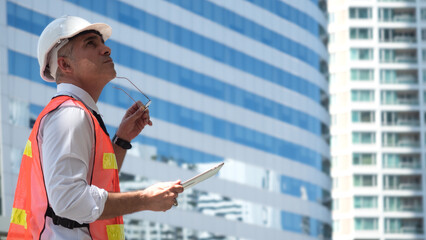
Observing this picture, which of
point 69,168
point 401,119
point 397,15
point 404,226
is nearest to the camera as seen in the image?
point 69,168

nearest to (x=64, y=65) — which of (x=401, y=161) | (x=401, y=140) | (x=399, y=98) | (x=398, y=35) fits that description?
(x=401, y=161)

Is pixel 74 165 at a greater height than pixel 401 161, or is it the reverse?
pixel 401 161

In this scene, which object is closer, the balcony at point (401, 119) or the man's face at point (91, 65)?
the man's face at point (91, 65)

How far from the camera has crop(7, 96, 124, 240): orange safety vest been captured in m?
2.99

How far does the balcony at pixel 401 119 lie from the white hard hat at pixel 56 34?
274 feet

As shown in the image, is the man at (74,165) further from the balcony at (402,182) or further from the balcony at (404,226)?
the balcony at (402,182)

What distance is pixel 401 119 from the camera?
86.3m

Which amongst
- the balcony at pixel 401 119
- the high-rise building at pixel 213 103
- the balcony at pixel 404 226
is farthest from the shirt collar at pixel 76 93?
the balcony at pixel 401 119

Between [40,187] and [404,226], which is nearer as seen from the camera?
[40,187]

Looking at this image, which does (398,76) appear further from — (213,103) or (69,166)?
(69,166)

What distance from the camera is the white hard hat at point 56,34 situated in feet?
10.8

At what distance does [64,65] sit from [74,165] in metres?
0.60

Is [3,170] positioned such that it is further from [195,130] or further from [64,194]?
[64,194]

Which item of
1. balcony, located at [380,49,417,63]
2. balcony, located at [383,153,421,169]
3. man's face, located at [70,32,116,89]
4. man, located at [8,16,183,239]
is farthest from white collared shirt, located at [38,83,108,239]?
balcony, located at [380,49,417,63]
